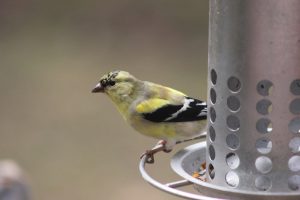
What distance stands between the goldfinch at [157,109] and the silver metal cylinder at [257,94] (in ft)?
2.25

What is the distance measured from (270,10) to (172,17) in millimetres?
12785

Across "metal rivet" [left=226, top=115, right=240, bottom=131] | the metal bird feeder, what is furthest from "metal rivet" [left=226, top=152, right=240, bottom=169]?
"metal rivet" [left=226, top=115, right=240, bottom=131]

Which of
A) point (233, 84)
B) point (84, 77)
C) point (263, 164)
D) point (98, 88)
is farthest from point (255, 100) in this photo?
point (84, 77)

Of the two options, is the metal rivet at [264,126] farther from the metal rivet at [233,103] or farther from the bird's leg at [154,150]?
the bird's leg at [154,150]

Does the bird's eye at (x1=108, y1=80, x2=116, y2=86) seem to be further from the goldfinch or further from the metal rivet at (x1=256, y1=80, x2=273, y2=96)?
the metal rivet at (x1=256, y1=80, x2=273, y2=96)

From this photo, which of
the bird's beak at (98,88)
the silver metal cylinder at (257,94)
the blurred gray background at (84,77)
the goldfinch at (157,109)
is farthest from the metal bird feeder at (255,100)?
the blurred gray background at (84,77)

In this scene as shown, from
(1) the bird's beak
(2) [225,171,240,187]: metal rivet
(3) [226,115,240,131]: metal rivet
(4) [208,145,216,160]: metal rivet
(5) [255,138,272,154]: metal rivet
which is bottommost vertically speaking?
(2) [225,171,240,187]: metal rivet

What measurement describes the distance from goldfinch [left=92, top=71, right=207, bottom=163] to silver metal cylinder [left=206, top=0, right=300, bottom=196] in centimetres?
69

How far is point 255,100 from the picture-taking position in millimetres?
3123

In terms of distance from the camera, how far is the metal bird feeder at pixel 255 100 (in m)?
3.02

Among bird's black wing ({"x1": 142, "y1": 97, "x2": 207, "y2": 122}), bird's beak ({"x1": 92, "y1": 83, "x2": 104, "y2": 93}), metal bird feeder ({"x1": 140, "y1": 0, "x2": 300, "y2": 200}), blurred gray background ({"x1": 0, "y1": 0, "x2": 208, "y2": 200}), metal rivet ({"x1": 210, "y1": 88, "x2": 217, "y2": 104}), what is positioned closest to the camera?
metal bird feeder ({"x1": 140, "y1": 0, "x2": 300, "y2": 200})

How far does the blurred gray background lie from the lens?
10797 mm

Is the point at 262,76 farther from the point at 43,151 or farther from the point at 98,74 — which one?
the point at 98,74

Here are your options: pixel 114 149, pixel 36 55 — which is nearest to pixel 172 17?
pixel 36 55
